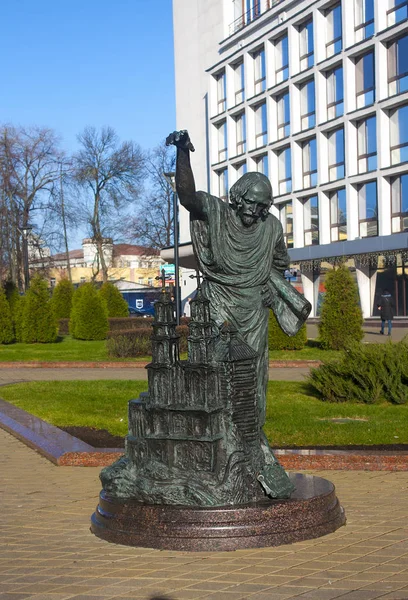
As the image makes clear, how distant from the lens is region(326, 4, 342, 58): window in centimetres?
3984

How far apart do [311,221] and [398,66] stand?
9.59 metres

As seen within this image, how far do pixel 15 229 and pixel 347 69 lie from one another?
A: 902 inches

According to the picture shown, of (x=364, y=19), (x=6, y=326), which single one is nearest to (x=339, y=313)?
(x=6, y=326)

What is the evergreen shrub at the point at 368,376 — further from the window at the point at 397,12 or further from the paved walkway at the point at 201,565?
the window at the point at 397,12

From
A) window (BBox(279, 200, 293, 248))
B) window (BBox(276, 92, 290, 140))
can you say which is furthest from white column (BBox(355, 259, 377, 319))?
window (BBox(276, 92, 290, 140))

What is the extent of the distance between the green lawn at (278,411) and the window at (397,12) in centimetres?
2458

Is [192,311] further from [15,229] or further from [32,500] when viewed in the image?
[15,229]

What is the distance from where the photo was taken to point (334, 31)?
40312 mm

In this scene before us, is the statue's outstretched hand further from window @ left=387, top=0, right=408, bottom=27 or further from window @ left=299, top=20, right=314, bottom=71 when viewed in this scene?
window @ left=299, top=20, right=314, bottom=71

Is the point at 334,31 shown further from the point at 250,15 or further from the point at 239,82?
the point at 250,15

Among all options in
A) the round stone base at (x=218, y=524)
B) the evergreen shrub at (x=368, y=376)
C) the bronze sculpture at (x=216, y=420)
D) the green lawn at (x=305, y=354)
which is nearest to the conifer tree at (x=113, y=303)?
the green lawn at (x=305, y=354)

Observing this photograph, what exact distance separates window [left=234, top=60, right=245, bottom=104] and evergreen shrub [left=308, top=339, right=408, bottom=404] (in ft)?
119

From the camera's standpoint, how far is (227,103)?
49.1m

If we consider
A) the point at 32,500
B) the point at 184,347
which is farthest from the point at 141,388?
the point at 32,500
